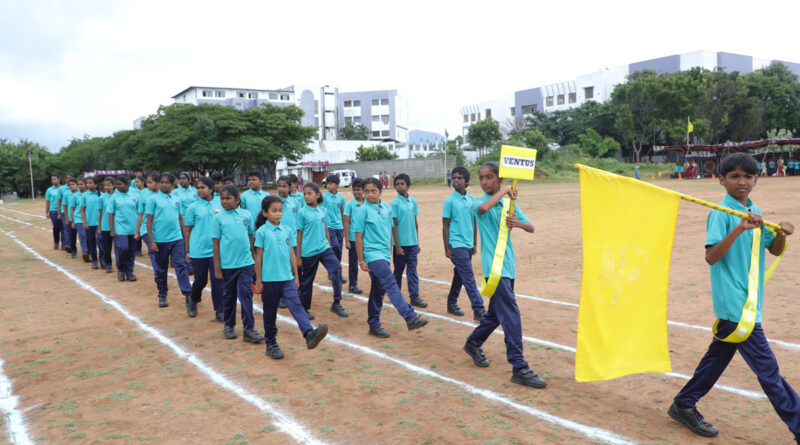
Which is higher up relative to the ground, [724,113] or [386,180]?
[724,113]

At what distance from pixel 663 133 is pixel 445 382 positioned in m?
51.9

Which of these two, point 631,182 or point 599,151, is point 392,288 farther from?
point 599,151

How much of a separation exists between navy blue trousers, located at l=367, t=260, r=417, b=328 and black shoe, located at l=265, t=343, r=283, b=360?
1169mm

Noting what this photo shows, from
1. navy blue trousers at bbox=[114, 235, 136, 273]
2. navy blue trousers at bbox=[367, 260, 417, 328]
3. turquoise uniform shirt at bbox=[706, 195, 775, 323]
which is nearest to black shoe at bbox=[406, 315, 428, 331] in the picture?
navy blue trousers at bbox=[367, 260, 417, 328]

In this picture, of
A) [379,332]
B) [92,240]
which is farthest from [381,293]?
[92,240]

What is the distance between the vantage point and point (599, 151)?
163 ft

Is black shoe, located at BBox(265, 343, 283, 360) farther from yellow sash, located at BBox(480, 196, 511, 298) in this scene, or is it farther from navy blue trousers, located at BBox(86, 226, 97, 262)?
navy blue trousers, located at BBox(86, 226, 97, 262)

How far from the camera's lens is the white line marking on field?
13.1ft

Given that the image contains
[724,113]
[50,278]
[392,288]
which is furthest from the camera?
[724,113]

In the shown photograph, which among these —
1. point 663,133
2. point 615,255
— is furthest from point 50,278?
point 663,133

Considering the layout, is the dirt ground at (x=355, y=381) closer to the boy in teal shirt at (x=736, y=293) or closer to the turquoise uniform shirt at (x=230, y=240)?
the boy in teal shirt at (x=736, y=293)

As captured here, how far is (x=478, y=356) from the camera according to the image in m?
5.16

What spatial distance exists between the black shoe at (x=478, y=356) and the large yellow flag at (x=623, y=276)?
137cm

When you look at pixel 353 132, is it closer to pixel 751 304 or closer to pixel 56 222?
pixel 56 222
